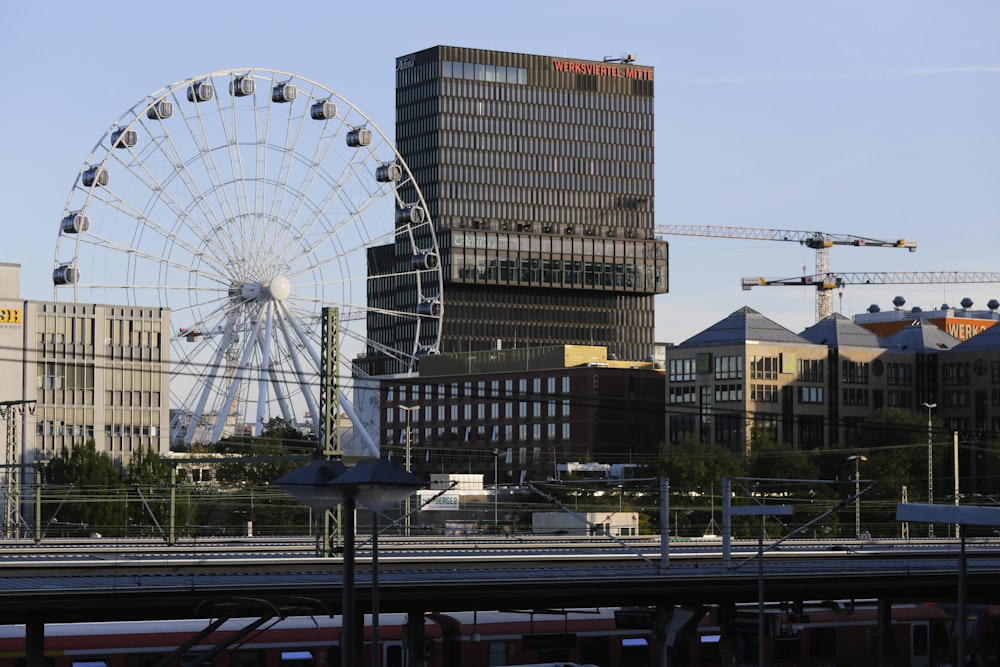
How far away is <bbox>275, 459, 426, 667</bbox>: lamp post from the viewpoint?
23.1 metres

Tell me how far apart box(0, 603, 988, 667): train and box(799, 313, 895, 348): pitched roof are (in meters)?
123

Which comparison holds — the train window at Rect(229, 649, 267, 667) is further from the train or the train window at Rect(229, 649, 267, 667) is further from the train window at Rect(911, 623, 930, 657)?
the train window at Rect(911, 623, 930, 657)

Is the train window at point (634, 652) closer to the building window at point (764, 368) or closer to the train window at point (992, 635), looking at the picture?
the train window at point (992, 635)

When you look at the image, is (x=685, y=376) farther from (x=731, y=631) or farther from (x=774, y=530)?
(x=731, y=631)

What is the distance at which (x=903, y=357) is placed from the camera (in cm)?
17650

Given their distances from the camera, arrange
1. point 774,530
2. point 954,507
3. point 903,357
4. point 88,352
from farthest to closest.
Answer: point 903,357 → point 88,352 → point 774,530 → point 954,507

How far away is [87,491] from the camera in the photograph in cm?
10700

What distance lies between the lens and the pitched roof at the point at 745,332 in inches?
6668

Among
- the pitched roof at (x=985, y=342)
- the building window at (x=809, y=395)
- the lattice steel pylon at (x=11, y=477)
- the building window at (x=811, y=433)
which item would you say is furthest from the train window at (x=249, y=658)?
the pitched roof at (x=985, y=342)

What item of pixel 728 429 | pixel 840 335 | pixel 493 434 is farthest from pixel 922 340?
pixel 493 434

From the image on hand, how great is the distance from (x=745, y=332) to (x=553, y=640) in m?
126

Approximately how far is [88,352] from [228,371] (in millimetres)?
43347

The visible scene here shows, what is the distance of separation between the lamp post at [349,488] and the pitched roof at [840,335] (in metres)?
153

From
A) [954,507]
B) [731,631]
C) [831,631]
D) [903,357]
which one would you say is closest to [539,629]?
[731,631]
